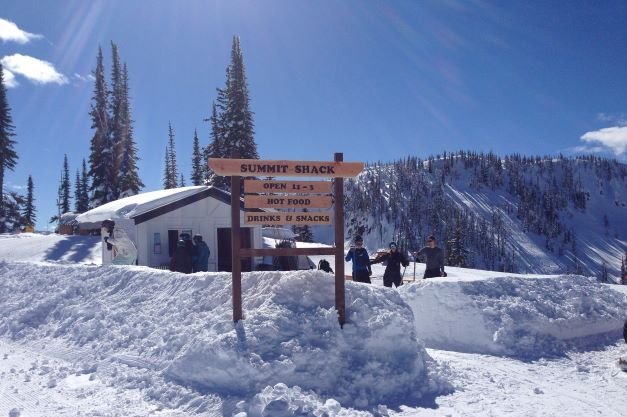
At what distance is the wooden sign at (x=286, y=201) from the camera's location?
707 centimetres

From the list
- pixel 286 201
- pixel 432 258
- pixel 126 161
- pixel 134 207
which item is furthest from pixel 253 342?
pixel 126 161

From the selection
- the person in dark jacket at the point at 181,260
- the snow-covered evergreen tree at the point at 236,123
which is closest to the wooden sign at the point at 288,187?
the person in dark jacket at the point at 181,260

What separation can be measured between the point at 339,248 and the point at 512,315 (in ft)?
14.7

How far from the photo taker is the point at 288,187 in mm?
7250

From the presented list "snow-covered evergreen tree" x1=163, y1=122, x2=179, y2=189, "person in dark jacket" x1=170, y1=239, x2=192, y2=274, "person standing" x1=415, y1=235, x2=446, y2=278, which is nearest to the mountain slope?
"snow-covered evergreen tree" x1=163, y1=122, x2=179, y2=189

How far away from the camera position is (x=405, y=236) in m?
138

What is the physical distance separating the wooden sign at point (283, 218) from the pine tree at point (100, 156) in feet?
98.3

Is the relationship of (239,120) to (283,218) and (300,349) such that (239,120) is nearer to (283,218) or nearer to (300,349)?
(283,218)

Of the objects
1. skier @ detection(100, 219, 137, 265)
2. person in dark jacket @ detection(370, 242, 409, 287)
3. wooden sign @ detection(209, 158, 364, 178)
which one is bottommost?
person in dark jacket @ detection(370, 242, 409, 287)

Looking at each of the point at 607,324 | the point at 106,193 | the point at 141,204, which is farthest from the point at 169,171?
the point at 607,324

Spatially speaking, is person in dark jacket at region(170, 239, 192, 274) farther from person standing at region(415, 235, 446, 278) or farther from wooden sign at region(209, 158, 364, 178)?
person standing at region(415, 235, 446, 278)

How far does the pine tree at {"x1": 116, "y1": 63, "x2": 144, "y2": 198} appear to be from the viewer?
33.0 meters

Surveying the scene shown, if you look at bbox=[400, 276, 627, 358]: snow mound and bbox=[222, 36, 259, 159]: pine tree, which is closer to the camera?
bbox=[400, 276, 627, 358]: snow mound

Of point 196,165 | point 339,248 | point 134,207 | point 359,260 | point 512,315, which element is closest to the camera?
point 339,248
